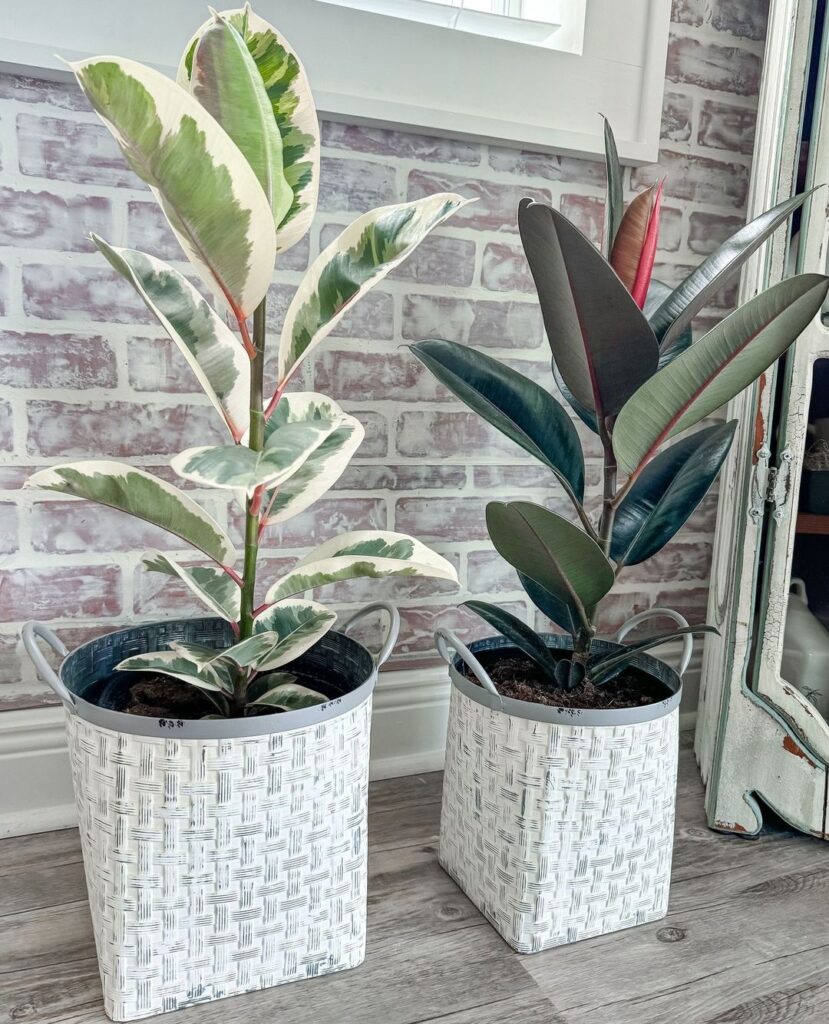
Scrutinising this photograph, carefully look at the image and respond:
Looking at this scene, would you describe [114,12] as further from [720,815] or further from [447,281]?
[720,815]

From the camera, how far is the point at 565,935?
1026 millimetres

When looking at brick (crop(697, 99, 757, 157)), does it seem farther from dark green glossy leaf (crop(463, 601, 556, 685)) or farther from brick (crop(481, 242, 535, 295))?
dark green glossy leaf (crop(463, 601, 556, 685))

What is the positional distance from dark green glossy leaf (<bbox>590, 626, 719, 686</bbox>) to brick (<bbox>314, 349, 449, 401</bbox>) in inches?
21.1

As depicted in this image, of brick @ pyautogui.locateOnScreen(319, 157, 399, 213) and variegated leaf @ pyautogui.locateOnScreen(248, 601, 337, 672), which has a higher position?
brick @ pyautogui.locateOnScreen(319, 157, 399, 213)

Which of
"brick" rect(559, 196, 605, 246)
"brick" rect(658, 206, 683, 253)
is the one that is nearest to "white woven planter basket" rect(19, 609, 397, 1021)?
"brick" rect(559, 196, 605, 246)

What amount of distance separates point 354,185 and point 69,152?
0.40 meters

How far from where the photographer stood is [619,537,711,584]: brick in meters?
1.61

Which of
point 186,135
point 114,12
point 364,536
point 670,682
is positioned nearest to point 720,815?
point 670,682

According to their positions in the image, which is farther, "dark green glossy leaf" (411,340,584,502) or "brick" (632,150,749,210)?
"brick" (632,150,749,210)

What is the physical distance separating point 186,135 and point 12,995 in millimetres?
886

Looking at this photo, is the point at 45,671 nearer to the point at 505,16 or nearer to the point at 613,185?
the point at 613,185

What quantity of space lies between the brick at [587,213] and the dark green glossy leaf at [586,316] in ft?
1.78

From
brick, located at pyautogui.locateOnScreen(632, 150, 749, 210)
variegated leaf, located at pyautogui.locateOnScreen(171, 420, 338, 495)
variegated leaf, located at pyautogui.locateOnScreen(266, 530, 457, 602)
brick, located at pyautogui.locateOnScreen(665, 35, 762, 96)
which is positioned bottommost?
variegated leaf, located at pyautogui.locateOnScreen(266, 530, 457, 602)

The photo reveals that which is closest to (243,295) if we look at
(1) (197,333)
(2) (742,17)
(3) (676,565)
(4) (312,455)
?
(1) (197,333)
